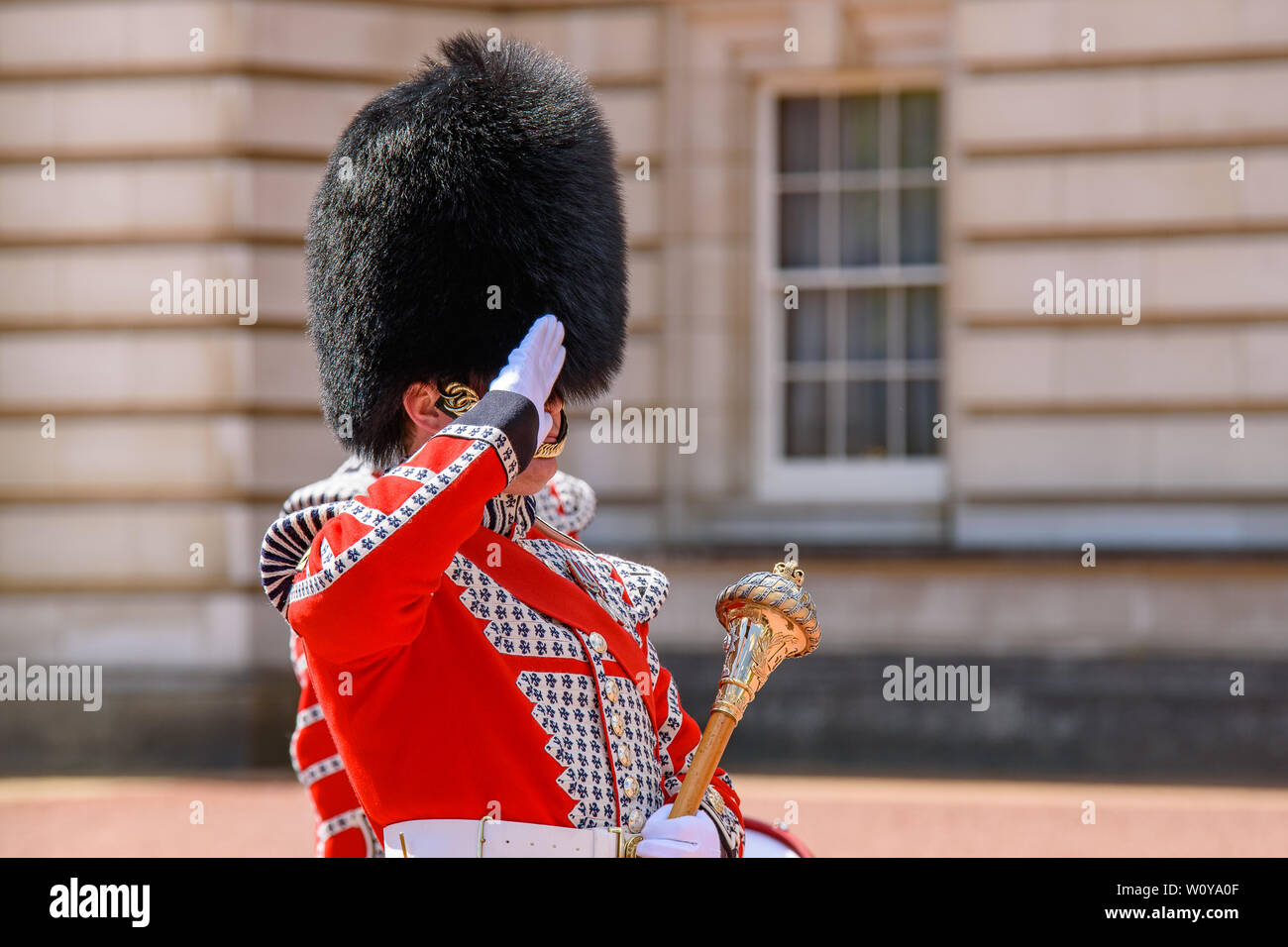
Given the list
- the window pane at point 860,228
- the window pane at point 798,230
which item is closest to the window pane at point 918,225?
the window pane at point 860,228

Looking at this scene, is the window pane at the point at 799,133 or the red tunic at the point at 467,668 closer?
the red tunic at the point at 467,668

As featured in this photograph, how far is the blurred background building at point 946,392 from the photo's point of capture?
7.02 m

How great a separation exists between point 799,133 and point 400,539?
6.83 metres

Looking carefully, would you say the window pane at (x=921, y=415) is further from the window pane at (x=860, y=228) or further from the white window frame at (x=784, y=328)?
the window pane at (x=860, y=228)

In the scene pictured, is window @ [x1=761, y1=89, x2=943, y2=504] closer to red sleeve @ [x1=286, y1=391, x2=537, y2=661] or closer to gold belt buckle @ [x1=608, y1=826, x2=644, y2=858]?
gold belt buckle @ [x1=608, y1=826, x2=644, y2=858]

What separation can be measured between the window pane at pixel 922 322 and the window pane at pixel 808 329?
1.62 feet

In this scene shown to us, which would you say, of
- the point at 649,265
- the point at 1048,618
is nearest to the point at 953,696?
the point at 1048,618

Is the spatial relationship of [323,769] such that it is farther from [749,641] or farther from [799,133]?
[799,133]

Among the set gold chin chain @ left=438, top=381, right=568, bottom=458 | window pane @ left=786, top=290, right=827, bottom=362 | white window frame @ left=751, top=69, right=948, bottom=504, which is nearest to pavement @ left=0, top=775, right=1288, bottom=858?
white window frame @ left=751, top=69, right=948, bottom=504

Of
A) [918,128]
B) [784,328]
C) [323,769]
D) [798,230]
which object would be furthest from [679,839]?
[918,128]

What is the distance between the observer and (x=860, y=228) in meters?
8.01

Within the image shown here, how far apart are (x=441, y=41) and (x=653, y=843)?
56.5 inches

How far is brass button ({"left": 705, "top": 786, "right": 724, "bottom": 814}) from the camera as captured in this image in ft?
6.61
